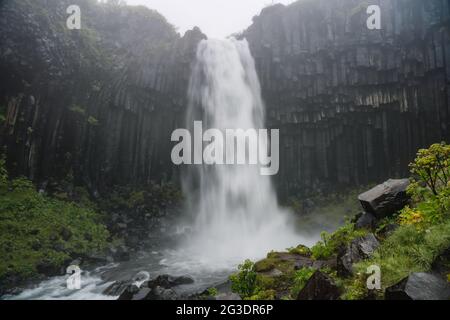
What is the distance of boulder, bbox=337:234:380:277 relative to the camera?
8828 millimetres

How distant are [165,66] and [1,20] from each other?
1179 cm

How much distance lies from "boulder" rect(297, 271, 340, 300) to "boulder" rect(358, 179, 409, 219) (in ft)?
15.8

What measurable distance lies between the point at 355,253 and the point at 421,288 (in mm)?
2850

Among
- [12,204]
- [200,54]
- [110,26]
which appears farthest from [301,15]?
[12,204]

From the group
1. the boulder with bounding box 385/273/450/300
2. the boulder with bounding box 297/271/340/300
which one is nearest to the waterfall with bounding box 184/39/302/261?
the boulder with bounding box 297/271/340/300

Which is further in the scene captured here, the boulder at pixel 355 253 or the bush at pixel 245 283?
the bush at pixel 245 283

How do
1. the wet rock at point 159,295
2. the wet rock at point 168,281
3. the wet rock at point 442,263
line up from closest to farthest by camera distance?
1. the wet rock at point 442,263
2. the wet rock at point 159,295
3. the wet rock at point 168,281

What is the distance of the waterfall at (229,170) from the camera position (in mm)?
28047

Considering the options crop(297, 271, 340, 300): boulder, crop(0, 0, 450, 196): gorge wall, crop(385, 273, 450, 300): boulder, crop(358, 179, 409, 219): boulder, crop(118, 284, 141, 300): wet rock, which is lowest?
crop(118, 284, 141, 300): wet rock

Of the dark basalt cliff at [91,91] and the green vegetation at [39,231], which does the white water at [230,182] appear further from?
the green vegetation at [39,231]

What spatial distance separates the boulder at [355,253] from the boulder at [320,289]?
3.48 ft

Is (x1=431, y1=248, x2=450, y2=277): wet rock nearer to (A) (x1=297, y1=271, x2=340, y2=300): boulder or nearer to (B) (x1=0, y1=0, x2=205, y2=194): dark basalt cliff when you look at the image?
(A) (x1=297, y1=271, x2=340, y2=300): boulder

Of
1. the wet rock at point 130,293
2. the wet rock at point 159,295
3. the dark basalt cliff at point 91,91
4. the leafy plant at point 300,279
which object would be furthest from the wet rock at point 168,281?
the dark basalt cliff at point 91,91

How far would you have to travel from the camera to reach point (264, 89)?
100 ft
